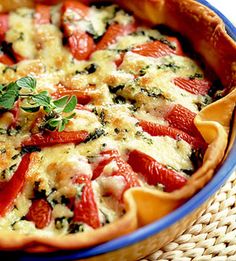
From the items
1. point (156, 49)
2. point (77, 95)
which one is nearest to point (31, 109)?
point (77, 95)

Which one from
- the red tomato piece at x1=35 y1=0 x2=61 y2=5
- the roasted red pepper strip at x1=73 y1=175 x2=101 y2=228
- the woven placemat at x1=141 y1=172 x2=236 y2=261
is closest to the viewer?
the roasted red pepper strip at x1=73 y1=175 x2=101 y2=228

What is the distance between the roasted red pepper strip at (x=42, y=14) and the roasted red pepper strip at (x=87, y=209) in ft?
4.53

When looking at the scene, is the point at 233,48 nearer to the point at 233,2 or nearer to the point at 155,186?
the point at 155,186

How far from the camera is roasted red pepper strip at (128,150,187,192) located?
2.67 meters

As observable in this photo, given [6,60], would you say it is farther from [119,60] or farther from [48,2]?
[119,60]

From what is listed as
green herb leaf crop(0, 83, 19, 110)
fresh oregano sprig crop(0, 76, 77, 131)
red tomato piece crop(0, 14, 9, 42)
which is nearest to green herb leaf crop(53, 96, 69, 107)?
fresh oregano sprig crop(0, 76, 77, 131)

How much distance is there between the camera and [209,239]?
2.92 metres

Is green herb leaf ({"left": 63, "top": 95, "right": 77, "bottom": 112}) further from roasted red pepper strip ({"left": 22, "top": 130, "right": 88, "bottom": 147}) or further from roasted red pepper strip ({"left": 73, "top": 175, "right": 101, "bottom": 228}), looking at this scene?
roasted red pepper strip ({"left": 73, "top": 175, "right": 101, "bottom": 228})

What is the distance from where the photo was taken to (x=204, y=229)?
2955mm

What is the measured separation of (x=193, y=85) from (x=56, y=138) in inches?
31.1

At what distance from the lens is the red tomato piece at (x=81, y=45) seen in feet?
11.2

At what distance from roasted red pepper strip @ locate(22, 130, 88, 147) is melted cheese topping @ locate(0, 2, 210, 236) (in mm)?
30

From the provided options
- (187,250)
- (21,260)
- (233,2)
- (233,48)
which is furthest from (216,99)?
(233,2)

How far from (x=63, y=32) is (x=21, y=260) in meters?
1.63
